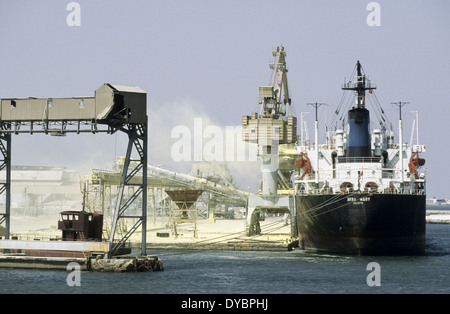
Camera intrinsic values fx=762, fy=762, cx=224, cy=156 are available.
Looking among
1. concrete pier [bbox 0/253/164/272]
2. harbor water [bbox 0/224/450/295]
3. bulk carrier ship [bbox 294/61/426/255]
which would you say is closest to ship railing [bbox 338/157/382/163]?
bulk carrier ship [bbox 294/61/426/255]

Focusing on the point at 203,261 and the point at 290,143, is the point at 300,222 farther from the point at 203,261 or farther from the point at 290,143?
the point at 290,143

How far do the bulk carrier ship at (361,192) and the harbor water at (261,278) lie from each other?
1.93m

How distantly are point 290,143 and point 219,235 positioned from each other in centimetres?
1534

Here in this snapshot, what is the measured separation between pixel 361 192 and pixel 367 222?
9.26 ft

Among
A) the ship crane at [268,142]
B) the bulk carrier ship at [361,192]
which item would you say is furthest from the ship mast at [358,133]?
the ship crane at [268,142]

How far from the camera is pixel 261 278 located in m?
56.8

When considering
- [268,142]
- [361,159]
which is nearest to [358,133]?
[361,159]

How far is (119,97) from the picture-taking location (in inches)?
2263

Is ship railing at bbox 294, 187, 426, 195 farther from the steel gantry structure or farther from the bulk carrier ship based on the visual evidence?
the steel gantry structure

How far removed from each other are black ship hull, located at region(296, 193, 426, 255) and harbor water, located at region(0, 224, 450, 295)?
48.2 inches

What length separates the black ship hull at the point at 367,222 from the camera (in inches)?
2699

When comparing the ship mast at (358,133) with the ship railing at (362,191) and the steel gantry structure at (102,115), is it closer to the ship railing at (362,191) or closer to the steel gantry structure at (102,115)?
the ship railing at (362,191)
